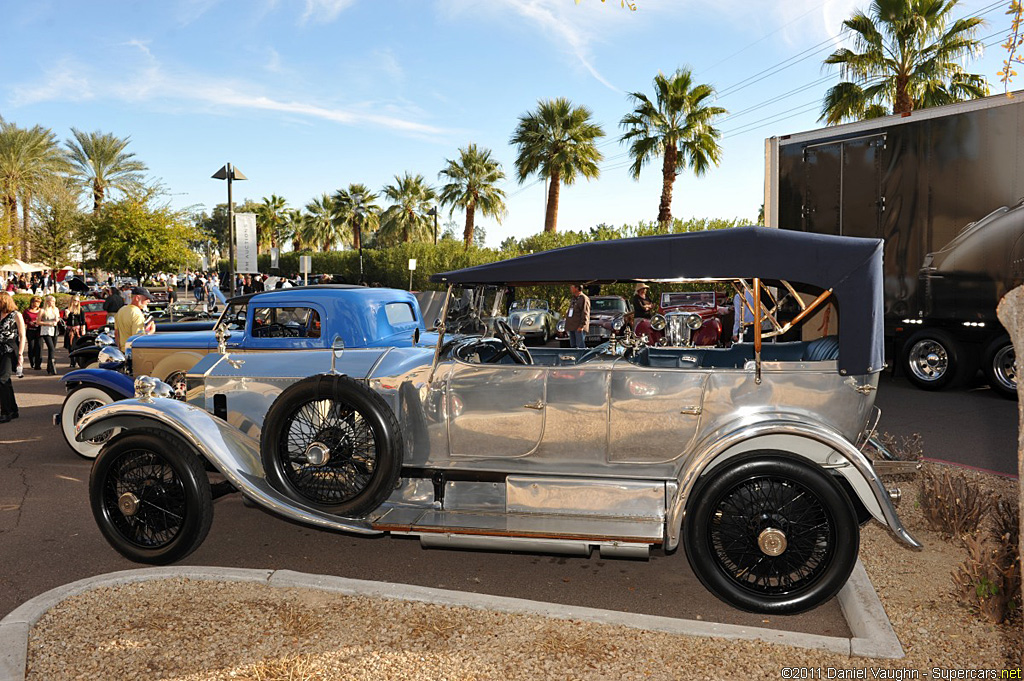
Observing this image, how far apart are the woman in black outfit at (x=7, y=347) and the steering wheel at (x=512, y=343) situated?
7.57 metres

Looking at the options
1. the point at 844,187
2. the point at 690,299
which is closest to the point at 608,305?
the point at 690,299

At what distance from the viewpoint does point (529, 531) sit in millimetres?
4074

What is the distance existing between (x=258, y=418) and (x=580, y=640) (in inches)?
113

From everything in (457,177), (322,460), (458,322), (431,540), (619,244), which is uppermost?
(457,177)

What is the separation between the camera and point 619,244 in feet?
14.1

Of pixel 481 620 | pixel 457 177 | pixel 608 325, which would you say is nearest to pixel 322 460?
pixel 481 620

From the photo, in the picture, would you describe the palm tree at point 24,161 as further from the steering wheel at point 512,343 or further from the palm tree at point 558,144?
the steering wheel at point 512,343

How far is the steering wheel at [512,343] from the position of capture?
508 cm

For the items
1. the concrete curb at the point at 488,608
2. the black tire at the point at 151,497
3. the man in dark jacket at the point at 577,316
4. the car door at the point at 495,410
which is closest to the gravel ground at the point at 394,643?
the concrete curb at the point at 488,608

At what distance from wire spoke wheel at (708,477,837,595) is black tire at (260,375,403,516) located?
6.47 ft

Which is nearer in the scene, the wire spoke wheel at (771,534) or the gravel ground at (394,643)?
the gravel ground at (394,643)

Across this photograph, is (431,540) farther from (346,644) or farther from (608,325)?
(608,325)

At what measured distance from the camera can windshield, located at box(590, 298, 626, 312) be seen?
18328 millimetres

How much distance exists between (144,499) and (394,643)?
2.21 meters
